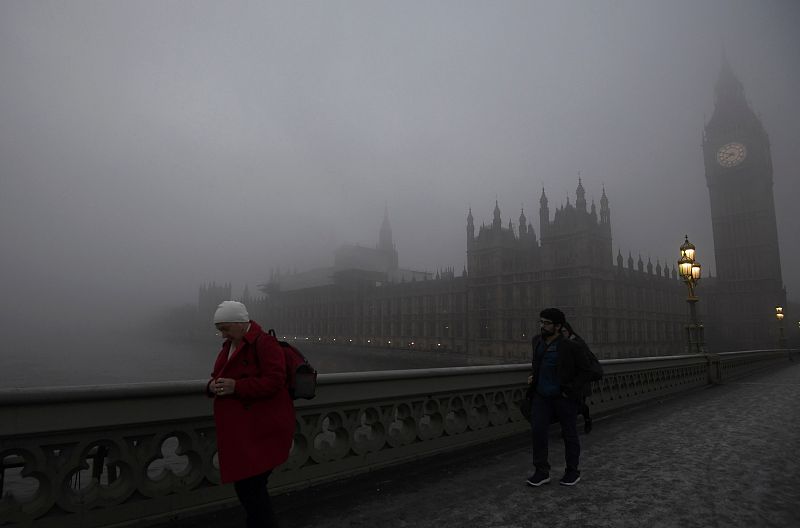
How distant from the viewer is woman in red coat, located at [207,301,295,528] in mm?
2900

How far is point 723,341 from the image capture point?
8606 centimetres

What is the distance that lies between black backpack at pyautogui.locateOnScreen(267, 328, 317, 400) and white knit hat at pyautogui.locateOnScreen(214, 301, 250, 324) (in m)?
0.22

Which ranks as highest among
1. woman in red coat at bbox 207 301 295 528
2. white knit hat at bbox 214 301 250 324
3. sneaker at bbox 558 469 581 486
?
white knit hat at bbox 214 301 250 324

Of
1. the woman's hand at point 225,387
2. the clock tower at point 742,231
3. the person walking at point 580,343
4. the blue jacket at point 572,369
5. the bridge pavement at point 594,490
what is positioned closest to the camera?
the woman's hand at point 225,387

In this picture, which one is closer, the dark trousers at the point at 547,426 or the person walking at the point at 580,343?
the dark trousers at the point at 547,426

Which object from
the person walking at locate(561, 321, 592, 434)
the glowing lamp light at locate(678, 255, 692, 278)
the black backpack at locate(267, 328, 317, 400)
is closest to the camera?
the black backpack at locate(267, 328, 317, 400)

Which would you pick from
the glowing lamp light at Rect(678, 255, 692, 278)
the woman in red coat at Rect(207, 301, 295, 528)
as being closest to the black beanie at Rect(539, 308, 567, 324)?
the woman in red coat at Rect(207, 301, 295, 528)

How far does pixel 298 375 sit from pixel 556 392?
3.11m

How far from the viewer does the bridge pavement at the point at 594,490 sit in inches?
154

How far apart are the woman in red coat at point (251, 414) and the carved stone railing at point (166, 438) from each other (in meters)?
1.00

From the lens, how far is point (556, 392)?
16.5ft

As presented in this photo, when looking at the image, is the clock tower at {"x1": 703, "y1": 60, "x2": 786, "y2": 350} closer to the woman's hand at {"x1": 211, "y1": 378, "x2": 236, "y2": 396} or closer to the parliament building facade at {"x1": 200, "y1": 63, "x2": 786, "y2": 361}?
the parliament building facade at {"x1": 200, "y1": 63, "x2": 786, "y2": 361}

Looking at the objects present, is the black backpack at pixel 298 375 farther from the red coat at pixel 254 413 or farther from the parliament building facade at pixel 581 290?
the parliament building facade at pixel 581 290

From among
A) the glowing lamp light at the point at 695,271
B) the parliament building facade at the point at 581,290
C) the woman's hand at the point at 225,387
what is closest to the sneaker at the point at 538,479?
the woman's hand at the point at 225,387
